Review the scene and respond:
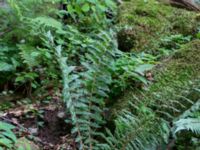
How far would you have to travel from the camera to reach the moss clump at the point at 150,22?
12.4ft

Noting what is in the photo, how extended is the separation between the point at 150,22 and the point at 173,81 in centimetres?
170

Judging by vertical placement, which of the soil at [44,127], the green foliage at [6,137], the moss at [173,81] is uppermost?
the moss at [173,81]

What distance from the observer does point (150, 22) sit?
419 centimetres

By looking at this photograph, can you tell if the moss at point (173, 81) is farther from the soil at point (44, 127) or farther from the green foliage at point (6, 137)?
the green foliage at point (6, 137)

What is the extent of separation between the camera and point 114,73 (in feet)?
9.18

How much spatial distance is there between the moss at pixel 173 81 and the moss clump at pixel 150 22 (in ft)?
2.17

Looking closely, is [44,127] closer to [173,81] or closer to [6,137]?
[6,137]

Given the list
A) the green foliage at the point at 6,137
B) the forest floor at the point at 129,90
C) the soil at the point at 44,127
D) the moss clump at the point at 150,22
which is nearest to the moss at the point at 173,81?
the forest floor at the point at 129,90

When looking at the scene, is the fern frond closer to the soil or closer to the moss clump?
the soil

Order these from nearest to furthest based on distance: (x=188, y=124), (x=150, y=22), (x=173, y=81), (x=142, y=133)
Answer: (x=188, y=124) < (x=142, y=133) < (x=173, y=81) < (x=150, y=22)

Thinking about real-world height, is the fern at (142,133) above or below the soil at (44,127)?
above

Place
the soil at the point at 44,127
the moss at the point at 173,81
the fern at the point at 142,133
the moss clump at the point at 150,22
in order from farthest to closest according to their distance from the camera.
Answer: the moss clump at the point at 150,22 → the soil at the point at 44,127 → the moss at the point at 173,81 → the fern at the point at 142,133

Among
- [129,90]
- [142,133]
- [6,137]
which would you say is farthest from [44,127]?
[142,133]

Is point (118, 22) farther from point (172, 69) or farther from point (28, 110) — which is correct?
point (28, 110)
